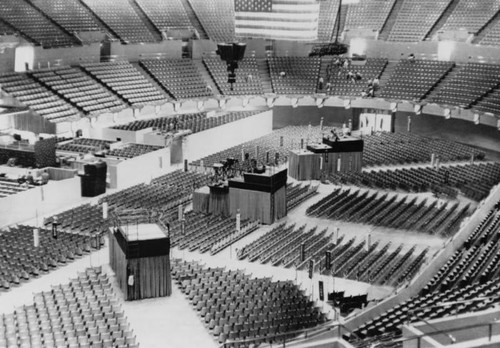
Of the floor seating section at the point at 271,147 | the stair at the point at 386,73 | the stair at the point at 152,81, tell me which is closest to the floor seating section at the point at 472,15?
the stair at the point at 386,73

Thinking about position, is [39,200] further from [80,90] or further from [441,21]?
[441,21]

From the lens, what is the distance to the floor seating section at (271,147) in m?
32.9

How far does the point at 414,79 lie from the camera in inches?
1577

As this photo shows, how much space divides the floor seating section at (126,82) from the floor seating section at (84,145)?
4.29 metres

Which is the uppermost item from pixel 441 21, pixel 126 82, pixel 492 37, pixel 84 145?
pixel 441 21

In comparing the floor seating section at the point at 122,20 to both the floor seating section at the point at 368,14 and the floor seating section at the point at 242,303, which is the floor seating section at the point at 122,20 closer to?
the floor seating section at the point at 368,14

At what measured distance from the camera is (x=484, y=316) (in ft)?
38.9

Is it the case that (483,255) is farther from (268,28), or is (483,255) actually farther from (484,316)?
(268,28)

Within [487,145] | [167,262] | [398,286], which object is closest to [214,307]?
[167,262]

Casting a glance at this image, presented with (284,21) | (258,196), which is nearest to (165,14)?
(284,21)

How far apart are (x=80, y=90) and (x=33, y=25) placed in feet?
16.2

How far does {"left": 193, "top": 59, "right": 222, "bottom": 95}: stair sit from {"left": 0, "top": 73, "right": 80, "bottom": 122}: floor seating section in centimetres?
1004

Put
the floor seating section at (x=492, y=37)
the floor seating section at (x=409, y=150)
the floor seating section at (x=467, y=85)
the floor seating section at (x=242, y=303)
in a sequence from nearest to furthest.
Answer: the floor seating section at (x=242, y=303)
the floor seating section at (x=409, y=150)
the floor seating section at (x=467, y=85)
the floor seating section at (x=492, y=37)

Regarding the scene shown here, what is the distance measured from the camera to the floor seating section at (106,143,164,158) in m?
30.4
